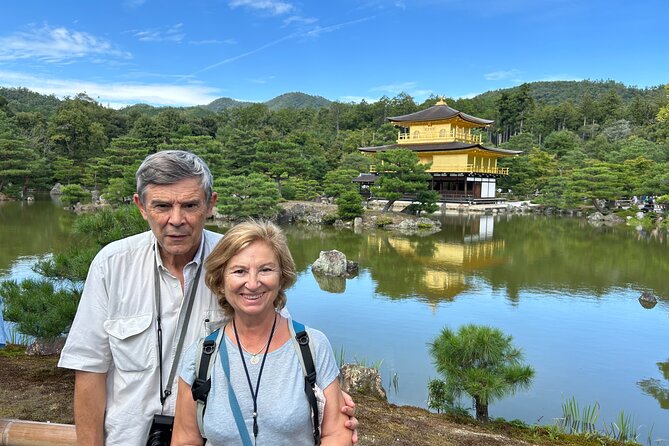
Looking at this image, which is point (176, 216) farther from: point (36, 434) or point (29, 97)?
point (29, 97)

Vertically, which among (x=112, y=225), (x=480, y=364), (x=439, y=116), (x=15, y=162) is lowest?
(x=480, y=364)

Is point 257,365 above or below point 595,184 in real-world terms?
below

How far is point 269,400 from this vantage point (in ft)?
3.21

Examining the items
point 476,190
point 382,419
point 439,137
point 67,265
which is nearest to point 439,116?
point 439,137

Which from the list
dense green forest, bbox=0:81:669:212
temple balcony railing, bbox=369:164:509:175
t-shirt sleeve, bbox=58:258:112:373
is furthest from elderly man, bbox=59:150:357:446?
temple balcony railing, bbox=369:164:509:175

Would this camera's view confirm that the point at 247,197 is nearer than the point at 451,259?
No

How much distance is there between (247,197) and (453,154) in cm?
1061

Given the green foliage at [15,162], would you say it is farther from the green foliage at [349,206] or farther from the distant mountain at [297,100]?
the distant mountain at [297,100]

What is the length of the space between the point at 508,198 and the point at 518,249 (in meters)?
14.0

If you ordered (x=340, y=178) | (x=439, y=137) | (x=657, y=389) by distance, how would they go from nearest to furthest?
(x=657, y=389) → (x=340, y=178) → (x=439, y=137)

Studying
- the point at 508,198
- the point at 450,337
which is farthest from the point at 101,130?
the point at 450,337

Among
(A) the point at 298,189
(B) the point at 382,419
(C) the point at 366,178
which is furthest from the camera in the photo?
(C) the point at 366,178

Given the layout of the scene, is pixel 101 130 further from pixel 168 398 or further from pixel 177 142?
pixel 168 398

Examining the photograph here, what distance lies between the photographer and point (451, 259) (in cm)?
1018
